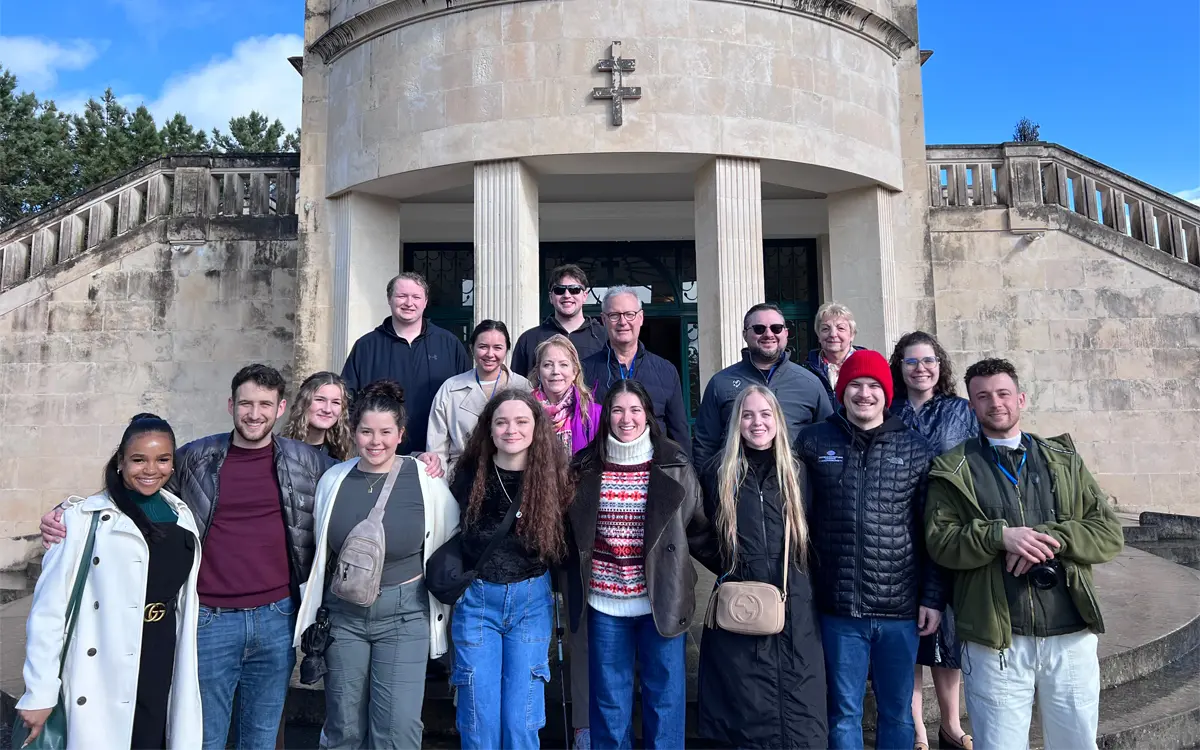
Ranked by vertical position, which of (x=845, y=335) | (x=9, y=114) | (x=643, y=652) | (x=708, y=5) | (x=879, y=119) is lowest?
(x=643, y=652)

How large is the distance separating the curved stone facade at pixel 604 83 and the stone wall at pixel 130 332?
2825 mm

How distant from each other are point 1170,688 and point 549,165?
23.2 feet

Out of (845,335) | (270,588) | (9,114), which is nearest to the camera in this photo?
(270,588)

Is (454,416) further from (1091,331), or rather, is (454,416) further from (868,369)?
(1091,331)

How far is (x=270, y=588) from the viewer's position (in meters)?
Answer: 3.32

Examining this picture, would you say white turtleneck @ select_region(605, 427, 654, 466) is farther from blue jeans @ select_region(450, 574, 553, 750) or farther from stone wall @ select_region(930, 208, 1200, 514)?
stone wall @ select_region(930, 208, 1200, 514)

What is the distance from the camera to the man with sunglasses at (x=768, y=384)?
14.1ft

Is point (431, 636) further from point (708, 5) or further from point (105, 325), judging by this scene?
point (105, 325)

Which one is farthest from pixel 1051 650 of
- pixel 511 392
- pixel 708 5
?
pixel 708 5

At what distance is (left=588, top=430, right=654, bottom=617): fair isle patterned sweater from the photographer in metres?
3.34

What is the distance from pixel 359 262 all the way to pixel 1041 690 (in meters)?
8.16

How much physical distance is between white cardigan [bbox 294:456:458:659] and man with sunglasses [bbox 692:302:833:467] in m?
1.47

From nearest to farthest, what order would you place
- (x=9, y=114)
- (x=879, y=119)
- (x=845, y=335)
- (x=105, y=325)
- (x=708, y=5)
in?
(x=845, y=335)
(x=708, y=5)
(x=879, y=119)
(x=105, y=325)
(x=9, y=114)

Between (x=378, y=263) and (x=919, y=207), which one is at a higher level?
(x=919, y=207)
